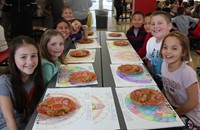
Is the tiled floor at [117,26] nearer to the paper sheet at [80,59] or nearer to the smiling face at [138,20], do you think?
the smiling face at [138,20]

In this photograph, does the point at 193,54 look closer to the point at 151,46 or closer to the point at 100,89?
the point at 151,46

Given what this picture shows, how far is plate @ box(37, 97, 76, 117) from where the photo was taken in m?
1.26

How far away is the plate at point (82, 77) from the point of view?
1.69m

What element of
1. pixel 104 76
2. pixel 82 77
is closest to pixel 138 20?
pixel 104 76

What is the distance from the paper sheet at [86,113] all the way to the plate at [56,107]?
23 mm

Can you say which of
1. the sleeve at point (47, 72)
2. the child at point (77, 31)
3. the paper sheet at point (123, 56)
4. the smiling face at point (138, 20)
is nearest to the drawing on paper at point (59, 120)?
the sleeve at point (47, 72)

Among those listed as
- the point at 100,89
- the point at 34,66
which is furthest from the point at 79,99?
the point at 34,66

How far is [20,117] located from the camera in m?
1.63

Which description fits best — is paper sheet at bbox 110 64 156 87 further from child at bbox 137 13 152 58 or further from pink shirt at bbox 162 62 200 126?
child at bbox 137 13 152 58

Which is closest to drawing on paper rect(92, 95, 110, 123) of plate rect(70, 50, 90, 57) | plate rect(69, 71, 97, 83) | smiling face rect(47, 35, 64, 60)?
plate rect(69, 71, 97, 83)

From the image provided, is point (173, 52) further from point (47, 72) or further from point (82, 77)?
point (47, 72)

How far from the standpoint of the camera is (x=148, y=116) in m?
1.25

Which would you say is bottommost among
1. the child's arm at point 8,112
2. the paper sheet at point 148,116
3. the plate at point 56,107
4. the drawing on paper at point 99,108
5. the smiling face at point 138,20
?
the child's arm at point 8,112

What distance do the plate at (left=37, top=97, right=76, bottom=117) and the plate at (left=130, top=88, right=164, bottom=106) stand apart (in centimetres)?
39
